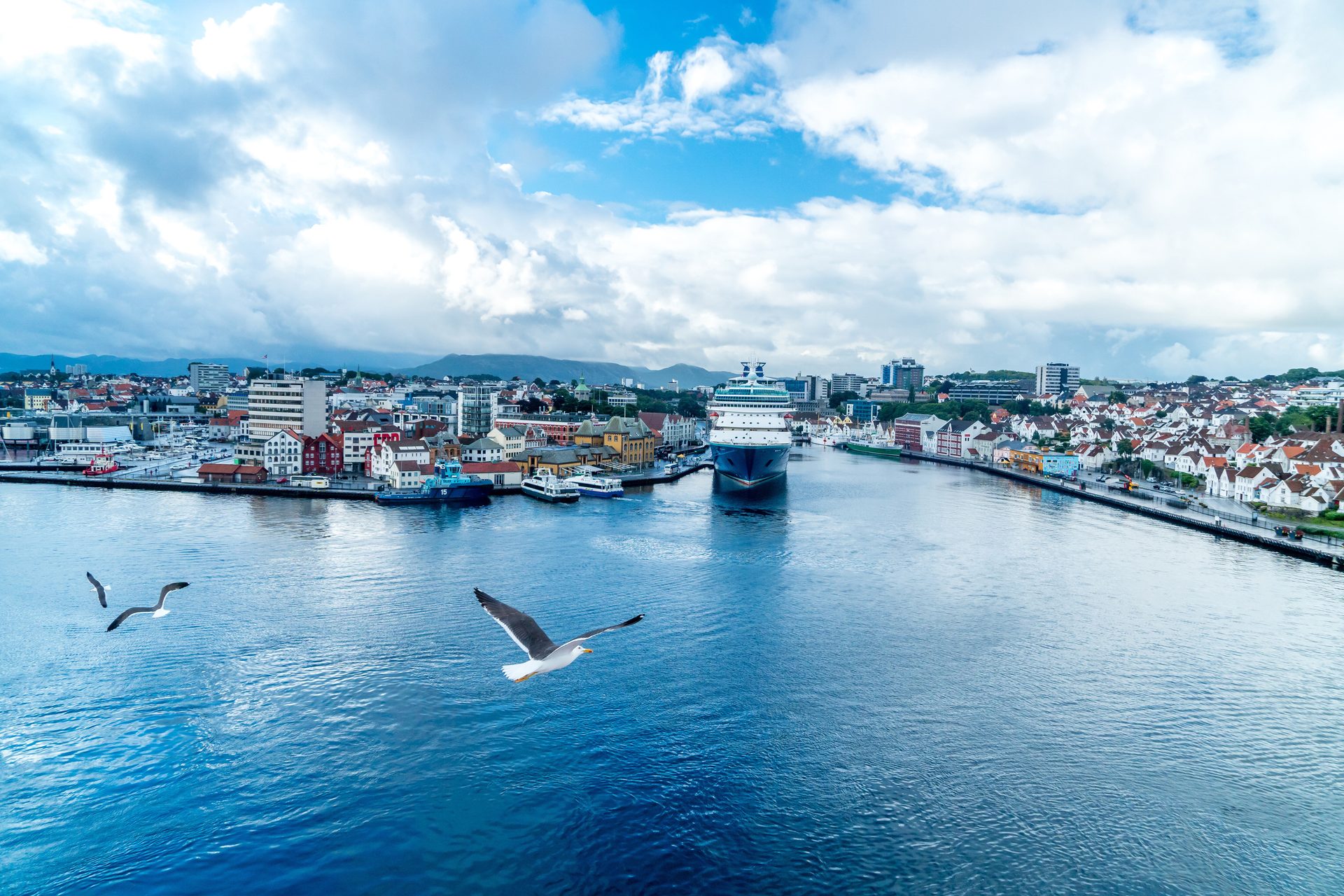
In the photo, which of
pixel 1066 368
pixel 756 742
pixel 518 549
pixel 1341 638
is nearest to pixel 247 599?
pixel 518 549

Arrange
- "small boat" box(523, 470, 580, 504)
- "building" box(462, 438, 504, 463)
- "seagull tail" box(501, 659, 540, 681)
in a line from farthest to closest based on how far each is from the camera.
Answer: "building" box(462, 438, 504, 463) → "small boat" box(523, 470, 580, 504) → "seagull tail" box(501, 659, 540, 681)

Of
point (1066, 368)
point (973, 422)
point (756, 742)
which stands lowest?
point (756, 742)

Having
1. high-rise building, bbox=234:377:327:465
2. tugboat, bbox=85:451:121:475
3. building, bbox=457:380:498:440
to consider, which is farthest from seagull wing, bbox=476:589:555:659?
building, bbox=457:380:498:440

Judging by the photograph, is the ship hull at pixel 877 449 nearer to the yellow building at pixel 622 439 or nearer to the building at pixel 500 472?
the yellow building at pixel 622 439

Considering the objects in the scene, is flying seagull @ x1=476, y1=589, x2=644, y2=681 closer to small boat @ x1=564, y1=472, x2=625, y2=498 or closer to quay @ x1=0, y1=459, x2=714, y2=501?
quay @ x1=0, y1=459, x2=714, y2=501

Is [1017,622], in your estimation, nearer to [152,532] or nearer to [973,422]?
[152,532]

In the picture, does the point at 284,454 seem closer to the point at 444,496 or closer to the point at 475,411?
the point at 444,496
